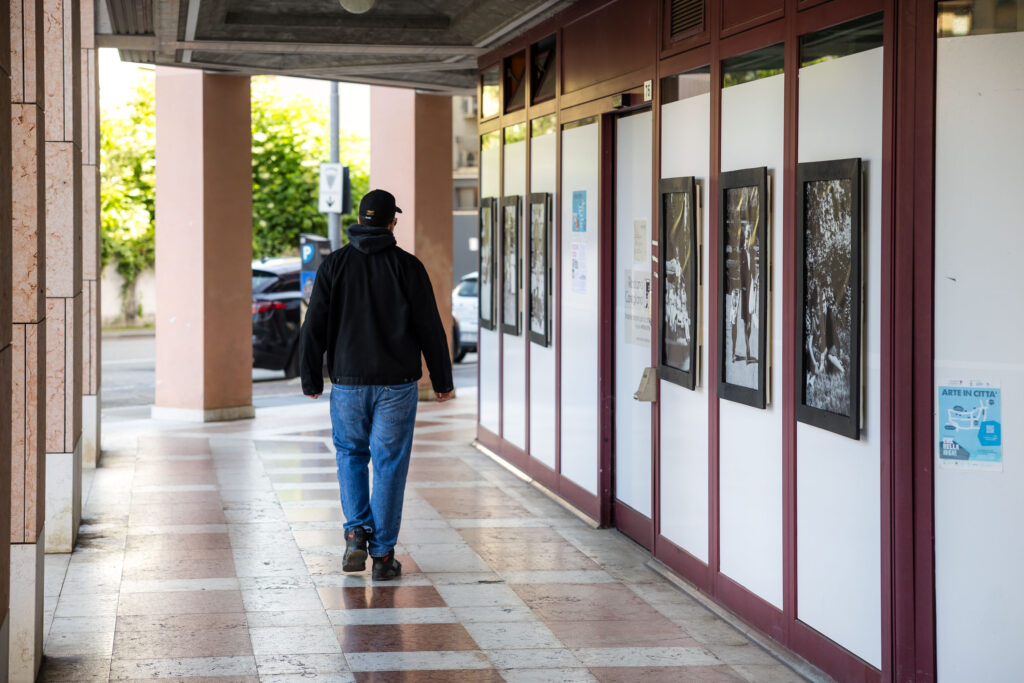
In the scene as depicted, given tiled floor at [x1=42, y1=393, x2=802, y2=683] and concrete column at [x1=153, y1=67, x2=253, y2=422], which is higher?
concrete column at [x1=153, y1=67, x2=253, y2=422]

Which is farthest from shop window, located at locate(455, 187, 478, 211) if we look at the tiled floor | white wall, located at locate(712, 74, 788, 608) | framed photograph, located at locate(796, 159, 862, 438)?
framed photograph, located at locate(796, 159, 862, 438)

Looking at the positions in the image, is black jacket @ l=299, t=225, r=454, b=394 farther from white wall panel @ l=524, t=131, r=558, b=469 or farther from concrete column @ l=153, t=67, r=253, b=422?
Result: concrete column @ l=153, t=67, r=253, b=422

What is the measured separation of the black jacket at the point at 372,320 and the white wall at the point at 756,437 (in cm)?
146

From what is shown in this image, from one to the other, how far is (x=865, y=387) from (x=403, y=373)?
2.61 m

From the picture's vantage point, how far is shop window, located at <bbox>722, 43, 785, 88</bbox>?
5.59 m

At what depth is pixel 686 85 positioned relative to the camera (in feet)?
21.9

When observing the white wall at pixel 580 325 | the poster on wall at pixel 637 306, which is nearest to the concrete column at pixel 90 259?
the white wall at pixel 580 325

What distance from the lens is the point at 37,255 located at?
5.27m

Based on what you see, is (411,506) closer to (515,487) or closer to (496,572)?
(515,487)

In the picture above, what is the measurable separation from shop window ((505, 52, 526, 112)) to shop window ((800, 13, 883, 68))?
4.70 metres

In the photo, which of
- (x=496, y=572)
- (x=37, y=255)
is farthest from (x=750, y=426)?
(x=37, y=255)

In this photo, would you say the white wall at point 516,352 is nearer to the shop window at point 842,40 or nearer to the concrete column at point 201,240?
the concrete column at point 201,240

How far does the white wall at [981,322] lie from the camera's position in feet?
13.8

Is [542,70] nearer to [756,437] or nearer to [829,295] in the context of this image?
[756,437]
